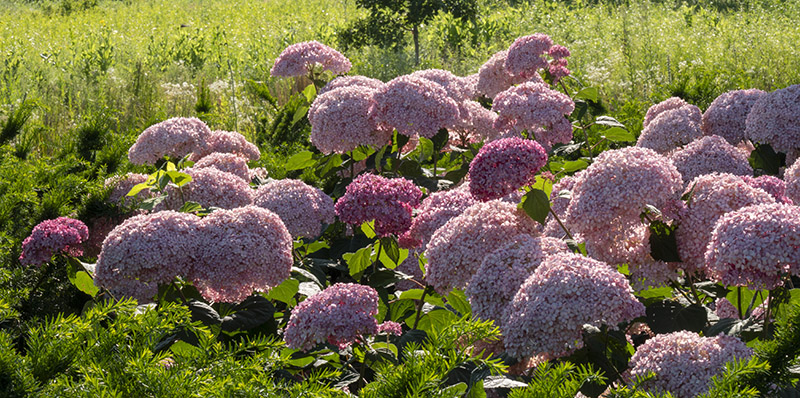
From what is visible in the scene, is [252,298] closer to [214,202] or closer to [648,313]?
[214,202]

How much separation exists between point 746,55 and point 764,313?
319 inches

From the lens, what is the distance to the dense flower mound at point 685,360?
5.63ft

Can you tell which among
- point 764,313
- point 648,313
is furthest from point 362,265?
point 764,313

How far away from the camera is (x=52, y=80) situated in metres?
9.78

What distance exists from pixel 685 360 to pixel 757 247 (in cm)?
34

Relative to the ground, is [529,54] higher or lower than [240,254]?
higher

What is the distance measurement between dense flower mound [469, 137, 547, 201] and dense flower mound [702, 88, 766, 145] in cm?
153

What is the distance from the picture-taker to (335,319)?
7.00ft

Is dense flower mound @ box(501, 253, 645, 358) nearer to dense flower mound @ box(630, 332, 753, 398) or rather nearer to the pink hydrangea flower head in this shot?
dense flower mound @ box(630, 332, 753, 398)

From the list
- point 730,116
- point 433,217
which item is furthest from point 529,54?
point 433,217

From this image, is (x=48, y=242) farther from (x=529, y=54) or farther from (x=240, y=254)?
(x=529, y=54)

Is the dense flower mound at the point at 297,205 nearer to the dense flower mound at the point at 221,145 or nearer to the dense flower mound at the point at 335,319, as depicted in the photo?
the dense flower mound at the point at 221,145

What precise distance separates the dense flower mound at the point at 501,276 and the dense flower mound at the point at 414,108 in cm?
151

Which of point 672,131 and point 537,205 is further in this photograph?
point 672,131
